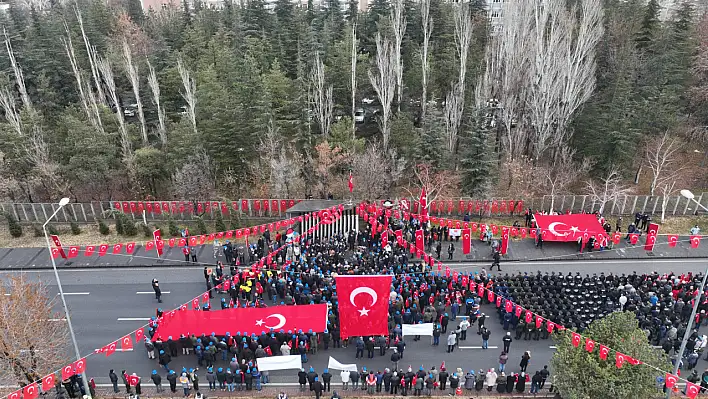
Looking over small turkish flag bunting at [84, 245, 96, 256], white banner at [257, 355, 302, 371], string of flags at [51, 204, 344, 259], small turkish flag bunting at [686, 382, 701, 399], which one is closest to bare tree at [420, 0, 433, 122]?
string of flags at [51, 204, 344, 259]

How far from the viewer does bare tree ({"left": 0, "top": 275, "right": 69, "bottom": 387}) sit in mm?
18844

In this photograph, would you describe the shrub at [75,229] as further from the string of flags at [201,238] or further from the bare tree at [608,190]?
the bare tree at [608,190]

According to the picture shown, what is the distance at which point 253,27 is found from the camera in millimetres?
49844

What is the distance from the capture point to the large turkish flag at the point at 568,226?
101 ft

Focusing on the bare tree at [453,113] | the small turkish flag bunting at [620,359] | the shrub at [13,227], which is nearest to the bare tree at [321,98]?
the bare tree at [453,113]

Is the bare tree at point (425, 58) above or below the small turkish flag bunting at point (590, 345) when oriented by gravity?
above

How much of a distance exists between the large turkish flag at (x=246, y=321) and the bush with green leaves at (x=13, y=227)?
1970 centimetres

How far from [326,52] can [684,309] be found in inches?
1325

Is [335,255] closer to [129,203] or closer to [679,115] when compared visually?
[129,203]

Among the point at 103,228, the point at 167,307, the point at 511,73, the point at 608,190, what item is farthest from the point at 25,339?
the point at 511,73

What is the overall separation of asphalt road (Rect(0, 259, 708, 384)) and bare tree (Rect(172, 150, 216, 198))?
6.99 m

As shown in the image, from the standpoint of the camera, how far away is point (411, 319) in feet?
74.6

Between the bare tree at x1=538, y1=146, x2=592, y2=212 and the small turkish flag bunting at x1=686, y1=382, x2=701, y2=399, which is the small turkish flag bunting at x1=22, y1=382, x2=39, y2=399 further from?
the bare tree at x1=538, y1=146, x2=592, y2=212

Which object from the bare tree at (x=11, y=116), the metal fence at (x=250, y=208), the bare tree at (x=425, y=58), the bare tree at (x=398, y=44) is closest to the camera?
the metal fence at (x=250, y=208)
